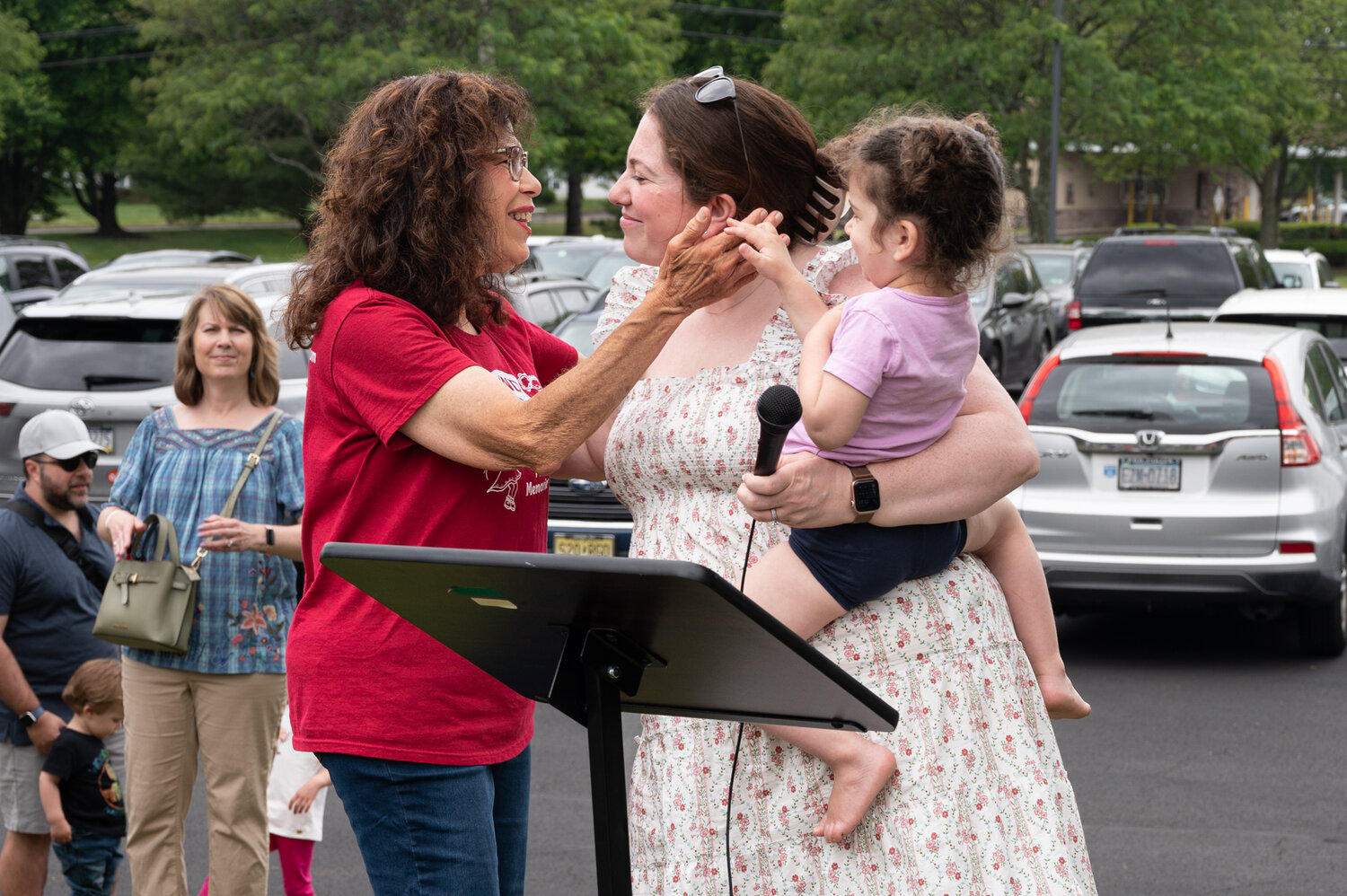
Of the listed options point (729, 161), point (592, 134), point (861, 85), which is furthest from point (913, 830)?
point (592, 134)

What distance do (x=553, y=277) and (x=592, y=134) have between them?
1965 cm

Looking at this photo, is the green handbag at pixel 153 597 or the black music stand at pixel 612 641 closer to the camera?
the black music stand at pixel 612 641

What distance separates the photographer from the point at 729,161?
2.61 m

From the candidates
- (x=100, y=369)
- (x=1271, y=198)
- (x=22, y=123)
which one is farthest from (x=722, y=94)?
(x=1271, y=198)

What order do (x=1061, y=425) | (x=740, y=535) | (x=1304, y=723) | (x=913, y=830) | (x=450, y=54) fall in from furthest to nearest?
(x=450, y=54), (x=1061, y=425), (x=1304, y=723), (x=740, y=535), (x=913, y=830)

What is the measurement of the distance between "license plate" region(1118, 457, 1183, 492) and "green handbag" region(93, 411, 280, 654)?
5.15 m

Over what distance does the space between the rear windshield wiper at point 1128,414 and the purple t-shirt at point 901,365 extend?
5897 mm

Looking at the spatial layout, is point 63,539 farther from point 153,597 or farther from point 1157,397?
point 1157,397

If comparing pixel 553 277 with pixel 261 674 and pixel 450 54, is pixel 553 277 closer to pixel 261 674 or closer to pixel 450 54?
pixel 261 674

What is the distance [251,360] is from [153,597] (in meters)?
0.89

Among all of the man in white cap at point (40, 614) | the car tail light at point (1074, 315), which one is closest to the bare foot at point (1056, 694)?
the man in white cap at point (40, 614)

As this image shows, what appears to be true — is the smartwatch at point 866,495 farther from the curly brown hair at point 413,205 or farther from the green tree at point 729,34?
the green tree at point 729,34

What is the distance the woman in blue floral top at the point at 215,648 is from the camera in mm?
4309

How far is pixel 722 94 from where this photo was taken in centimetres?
257
